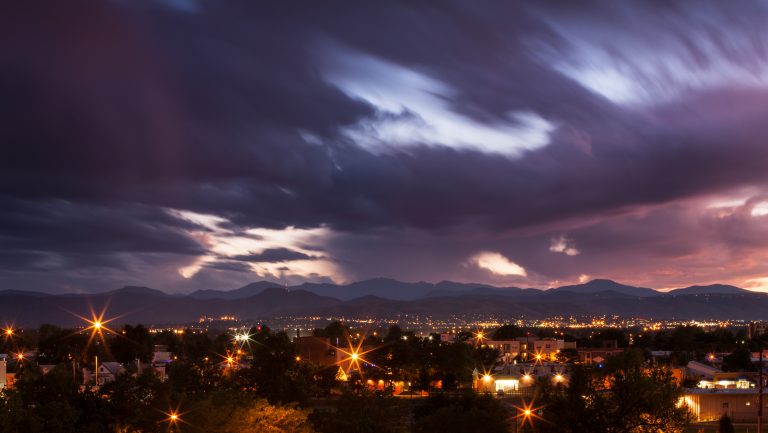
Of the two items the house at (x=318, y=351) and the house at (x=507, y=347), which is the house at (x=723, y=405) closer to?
the house at (x=318, y=351)

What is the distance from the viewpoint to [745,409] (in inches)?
2397

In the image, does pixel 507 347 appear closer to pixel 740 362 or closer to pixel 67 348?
pixel 740 362

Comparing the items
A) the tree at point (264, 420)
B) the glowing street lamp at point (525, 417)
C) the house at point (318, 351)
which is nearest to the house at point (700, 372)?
the house at point (318, 351)

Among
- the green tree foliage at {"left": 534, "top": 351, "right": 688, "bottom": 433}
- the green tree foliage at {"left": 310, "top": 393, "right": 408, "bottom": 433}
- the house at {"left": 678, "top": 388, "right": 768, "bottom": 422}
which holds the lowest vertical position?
the house at {"left": 678, "top": 388, "right": 768, "bottom": 422}

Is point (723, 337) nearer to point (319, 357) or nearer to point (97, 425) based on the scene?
point (319, 357)

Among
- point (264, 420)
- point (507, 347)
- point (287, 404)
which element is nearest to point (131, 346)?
point (507, 347)

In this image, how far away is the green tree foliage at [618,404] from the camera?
101 feet

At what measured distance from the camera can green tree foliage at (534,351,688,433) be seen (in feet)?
101

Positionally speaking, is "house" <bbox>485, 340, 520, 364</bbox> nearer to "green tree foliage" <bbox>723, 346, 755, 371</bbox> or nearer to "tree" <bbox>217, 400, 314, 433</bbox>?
"green tree foliage" <bbox>723, 346, 755, 371</bbox>

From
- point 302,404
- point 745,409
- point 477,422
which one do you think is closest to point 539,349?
point 745,409

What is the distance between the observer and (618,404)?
3106 centimetres

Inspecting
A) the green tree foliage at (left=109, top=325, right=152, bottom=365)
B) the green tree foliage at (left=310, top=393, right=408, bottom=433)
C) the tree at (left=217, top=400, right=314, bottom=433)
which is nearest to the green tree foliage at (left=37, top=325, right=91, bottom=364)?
the green tree foliage at (left=109, top=325, right=152, bottom=365)

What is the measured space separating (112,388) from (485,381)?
5184cm

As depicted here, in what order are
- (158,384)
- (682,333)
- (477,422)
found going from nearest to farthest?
(477,422)
(158,384)
(682,333)
